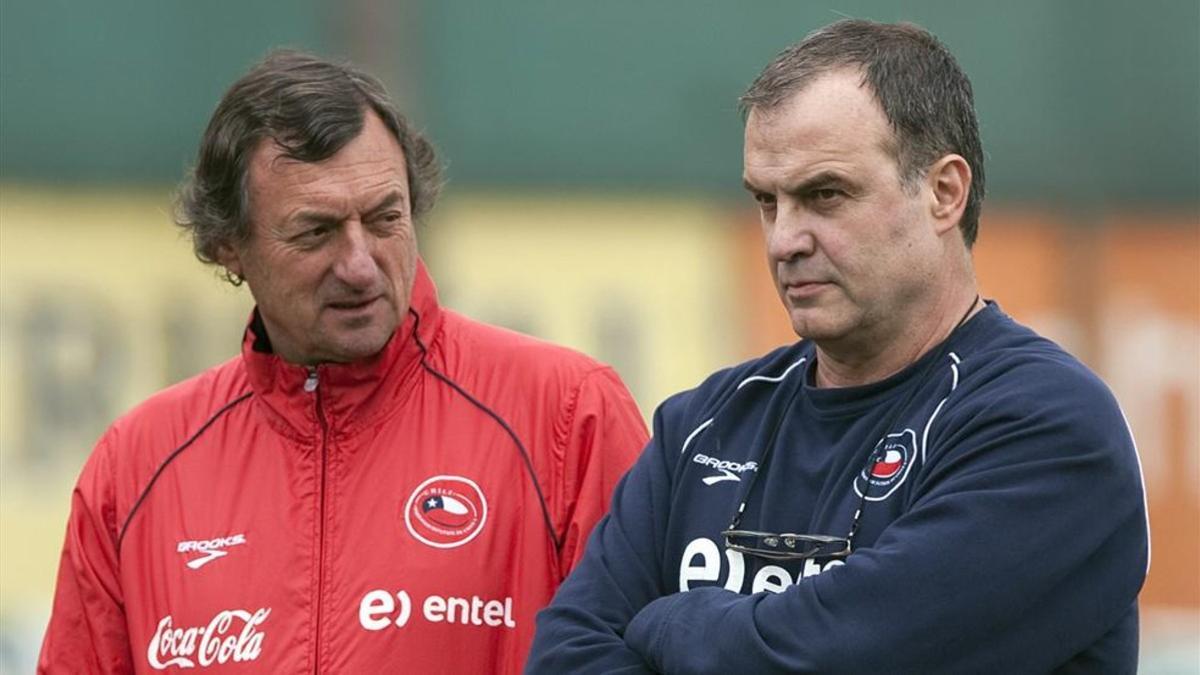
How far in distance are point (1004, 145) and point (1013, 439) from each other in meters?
8.61

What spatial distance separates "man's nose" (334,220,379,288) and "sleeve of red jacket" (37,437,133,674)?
608 millimetres

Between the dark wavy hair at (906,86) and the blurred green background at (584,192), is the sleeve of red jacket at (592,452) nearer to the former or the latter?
the dark wavy hair at (906,86)

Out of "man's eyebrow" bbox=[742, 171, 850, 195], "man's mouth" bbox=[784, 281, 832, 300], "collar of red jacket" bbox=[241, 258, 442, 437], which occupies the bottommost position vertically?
"collar of red jacket" bbox=[241, 258, 442, 437]

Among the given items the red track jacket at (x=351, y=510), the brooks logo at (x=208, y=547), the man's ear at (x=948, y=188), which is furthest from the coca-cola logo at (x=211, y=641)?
the man's ear at (x=948, y=188)

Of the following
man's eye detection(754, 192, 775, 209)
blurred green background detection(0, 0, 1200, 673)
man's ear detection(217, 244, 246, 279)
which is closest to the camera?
man's eye detection(754, 192, 775, 209)

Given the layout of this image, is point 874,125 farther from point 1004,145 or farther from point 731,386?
point 1004,145

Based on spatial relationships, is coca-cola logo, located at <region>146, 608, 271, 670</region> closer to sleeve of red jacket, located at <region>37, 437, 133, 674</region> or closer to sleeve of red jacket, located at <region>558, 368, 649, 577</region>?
sleeve of red jacket, located at <region>37, 437, 133, 674</region>

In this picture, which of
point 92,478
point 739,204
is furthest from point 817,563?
point 739,204

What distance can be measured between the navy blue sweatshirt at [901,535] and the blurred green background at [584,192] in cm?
545

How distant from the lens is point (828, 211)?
116 inches

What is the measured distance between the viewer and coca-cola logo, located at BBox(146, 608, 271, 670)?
348 cm

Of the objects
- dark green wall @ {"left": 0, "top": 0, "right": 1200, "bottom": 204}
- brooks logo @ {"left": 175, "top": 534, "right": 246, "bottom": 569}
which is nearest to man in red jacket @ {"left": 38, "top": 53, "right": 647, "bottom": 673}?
brooks logo @ {"left": 175, "top": 534, "right": 246, "bottom": 569}

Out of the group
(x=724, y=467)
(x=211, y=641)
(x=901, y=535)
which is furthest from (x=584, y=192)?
(x=901, y=535)

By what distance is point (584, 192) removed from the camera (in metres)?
9.93
